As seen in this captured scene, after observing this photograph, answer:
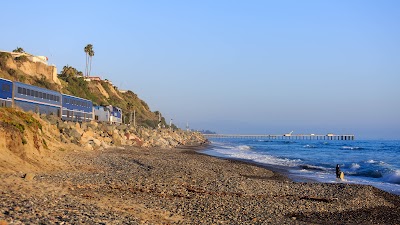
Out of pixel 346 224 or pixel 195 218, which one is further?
pixel 346 224

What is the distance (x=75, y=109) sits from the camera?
53.8 metres

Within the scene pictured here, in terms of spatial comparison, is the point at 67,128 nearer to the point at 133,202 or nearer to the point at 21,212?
the point at 133,202

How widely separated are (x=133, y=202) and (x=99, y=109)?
57.0 metres

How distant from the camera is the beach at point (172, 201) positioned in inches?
396

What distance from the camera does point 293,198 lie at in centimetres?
1719

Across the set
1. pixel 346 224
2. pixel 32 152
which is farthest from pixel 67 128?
pixel 346 224

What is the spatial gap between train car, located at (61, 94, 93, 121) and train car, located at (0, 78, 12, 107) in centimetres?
1156

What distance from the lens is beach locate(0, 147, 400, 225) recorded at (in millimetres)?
10055

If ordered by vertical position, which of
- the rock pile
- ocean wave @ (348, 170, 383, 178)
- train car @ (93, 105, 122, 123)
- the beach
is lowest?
ocean wave @ (348, 170, 383, 178)

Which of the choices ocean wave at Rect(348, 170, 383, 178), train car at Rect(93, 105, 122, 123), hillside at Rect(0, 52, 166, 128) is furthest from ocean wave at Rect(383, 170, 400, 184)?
hillside at Rect(0, 52, 166, 128)

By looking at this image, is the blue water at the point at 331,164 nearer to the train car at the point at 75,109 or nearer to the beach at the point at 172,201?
the beach at the point at 172,201

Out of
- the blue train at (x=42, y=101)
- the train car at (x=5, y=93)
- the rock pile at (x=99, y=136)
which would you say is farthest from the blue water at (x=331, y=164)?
the train car at (x=5, y=93)

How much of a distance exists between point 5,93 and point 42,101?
27.4ft

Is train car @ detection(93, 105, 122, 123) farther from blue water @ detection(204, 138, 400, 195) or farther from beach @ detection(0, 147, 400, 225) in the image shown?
beach @ detection(0, 147, 400, 225)
